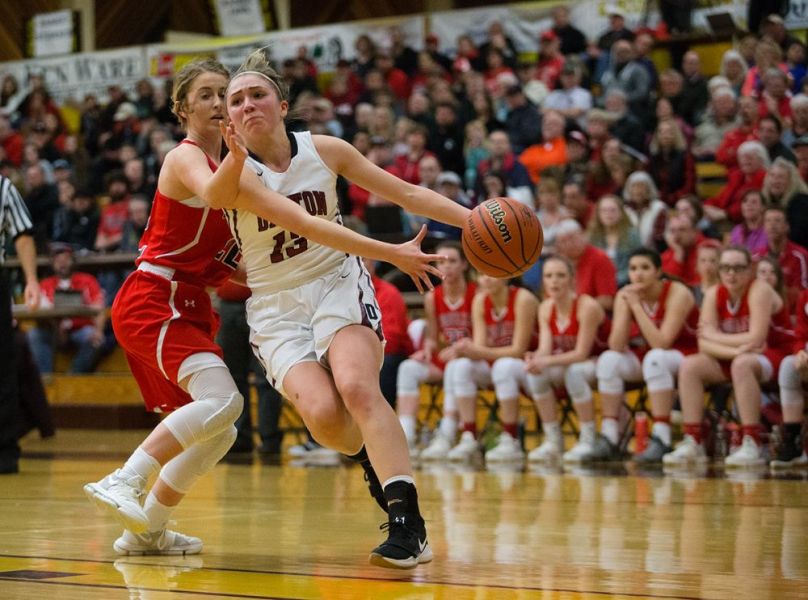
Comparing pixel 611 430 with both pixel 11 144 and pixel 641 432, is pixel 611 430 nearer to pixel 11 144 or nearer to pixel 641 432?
pixel 641 432

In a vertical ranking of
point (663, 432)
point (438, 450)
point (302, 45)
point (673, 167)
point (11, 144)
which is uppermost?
point (302, 45)

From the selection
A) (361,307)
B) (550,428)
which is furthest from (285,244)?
(550,428)

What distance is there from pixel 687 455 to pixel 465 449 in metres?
1.53

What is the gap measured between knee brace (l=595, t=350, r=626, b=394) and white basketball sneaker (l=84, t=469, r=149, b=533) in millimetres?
4684

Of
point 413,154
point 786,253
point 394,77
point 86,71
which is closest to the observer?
point 786,253

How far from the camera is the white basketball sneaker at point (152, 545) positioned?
413 cm

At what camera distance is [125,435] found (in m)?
11.1

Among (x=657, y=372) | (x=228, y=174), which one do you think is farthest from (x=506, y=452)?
(x=228, y=174)

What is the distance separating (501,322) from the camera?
8.79 m

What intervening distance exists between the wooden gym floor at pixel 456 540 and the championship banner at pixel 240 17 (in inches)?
474

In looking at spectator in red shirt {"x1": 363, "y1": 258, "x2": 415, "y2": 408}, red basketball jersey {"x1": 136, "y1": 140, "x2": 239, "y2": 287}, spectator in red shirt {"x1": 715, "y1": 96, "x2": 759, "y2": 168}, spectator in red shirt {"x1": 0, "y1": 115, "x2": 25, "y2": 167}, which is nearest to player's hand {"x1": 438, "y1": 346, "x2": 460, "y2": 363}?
spectator in red shirt {"x1": 363, "y1": 258, "x2": 415, "y2": 408}

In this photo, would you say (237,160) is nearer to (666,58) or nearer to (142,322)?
(142,322)

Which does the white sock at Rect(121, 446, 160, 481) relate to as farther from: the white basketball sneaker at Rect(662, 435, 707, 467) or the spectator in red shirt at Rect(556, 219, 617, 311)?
the spectator in red shirt at Rect(556, 219, 617, 311)

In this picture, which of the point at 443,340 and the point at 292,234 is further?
the point at 443,340
